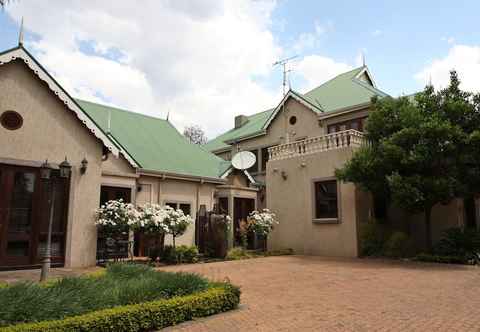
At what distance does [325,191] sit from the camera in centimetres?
1572

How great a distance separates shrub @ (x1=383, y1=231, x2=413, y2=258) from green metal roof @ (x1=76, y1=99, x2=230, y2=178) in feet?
28.3

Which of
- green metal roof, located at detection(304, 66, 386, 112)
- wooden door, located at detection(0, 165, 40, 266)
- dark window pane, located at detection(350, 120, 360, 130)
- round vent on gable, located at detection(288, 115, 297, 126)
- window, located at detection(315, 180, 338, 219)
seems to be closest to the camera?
wooden door, located at detection(0, 165, 40, 266)

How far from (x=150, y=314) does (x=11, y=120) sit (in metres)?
8.42

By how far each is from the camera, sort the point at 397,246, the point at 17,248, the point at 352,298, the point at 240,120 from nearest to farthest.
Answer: the point at 352,298
the point at 17,248
the point at 397,246
the point at 240,120

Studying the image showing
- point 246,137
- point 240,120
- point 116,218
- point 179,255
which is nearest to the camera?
point 116,218

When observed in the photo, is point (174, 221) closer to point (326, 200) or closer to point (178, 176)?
point (178, 176)

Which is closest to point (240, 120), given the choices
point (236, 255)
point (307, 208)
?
point (307, 208)

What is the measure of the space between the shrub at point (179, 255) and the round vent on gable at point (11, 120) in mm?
6175

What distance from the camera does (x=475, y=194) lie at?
13.0 m

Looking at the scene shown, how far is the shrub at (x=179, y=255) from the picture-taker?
13164 mm

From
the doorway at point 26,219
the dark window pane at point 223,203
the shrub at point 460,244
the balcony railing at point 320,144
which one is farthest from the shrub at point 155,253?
the shrub at point 460,244

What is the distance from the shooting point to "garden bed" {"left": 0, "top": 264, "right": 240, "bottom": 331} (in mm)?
4734

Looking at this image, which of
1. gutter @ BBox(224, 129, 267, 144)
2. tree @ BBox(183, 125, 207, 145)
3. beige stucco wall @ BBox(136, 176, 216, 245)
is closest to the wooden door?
beige stucco wall @ BBox(136, 176, 216, 245)

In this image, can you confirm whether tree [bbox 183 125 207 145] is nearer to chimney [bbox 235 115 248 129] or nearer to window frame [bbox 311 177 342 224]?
chimney [bbox 235 115 248 129]
